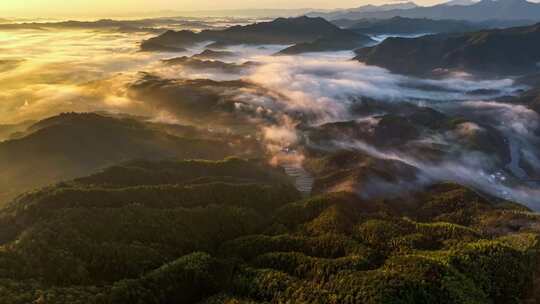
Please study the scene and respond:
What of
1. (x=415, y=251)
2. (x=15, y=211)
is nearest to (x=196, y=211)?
(x=15, y=211)

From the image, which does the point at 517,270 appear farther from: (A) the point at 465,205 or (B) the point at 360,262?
(A) the point at 465,205

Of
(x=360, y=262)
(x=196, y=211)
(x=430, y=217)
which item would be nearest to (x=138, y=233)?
(x=196, y=211)

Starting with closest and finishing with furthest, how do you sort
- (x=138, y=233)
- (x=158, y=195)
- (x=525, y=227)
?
(x=138, y=233)
(x=525, y=227)
(x=158, y=195)

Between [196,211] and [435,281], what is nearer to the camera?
[435,281]

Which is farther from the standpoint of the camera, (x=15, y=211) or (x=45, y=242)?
(x=15, y=211)

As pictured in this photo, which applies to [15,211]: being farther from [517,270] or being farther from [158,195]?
[517,270]

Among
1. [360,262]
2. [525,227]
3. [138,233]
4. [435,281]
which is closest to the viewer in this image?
[435,281]
